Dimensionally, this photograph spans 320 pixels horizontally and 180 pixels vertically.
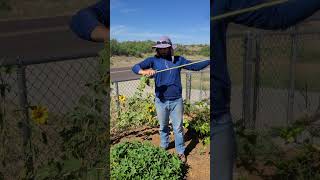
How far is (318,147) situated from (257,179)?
0.40 metres

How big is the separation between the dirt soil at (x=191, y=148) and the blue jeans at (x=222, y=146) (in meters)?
1.13

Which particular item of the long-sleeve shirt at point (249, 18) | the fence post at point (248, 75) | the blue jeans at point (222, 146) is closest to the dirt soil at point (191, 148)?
the fence post at point (248, 75)

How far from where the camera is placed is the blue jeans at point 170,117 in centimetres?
330

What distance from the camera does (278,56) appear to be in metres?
6.77

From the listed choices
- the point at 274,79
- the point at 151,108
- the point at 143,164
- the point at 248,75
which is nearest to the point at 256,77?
the point at 248,75

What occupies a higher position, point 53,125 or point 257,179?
point 53,125

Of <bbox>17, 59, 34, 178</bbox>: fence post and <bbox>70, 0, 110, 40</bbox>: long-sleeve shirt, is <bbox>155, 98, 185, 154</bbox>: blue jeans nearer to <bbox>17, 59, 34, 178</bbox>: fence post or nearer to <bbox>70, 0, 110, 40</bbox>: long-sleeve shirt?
<bbox>17, 59, 34, 178</bbox>: fence post

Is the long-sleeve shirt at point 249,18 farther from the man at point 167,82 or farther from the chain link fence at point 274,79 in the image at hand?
the chain link fence at point 274,79

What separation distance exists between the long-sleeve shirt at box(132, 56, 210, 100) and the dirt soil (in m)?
0.54

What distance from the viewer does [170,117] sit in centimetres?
348

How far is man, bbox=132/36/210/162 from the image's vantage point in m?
2.39

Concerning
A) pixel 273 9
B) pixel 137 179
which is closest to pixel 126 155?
pixel 137 179

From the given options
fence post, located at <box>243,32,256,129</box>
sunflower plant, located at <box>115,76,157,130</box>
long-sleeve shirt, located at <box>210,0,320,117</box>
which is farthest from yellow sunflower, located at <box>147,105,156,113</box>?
long-sleeve shirt, located at <box>210,0,320,117</box>

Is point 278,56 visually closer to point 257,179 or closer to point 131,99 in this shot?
point 131,99
